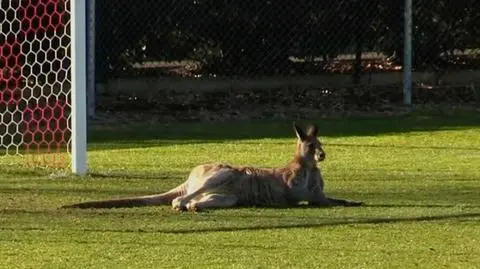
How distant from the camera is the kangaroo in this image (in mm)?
9953

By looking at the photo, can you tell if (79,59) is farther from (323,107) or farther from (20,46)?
(323,107)

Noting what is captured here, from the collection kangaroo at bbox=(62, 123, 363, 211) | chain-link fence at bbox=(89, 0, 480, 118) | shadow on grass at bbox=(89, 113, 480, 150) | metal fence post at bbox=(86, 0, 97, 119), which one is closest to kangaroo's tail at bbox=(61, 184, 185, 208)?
kangaroo at bbox=(62, 123, 363, 211)

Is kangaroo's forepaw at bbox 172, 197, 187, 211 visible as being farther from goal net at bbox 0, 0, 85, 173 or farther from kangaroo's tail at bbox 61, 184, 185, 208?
goal net at bbox 0, 0, 85, 173

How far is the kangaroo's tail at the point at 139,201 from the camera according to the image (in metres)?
9.91

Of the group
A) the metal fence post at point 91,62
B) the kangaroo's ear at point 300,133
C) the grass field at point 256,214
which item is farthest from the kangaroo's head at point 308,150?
the metal fence post at point 91,62

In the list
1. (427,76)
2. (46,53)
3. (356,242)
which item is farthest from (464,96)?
(356,242)

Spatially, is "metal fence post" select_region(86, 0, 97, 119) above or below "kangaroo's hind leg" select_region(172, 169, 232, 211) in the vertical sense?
above

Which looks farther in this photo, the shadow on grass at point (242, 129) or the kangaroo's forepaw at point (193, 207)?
the shadow on grass at point (242, 129)

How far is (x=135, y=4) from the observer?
17.9 meters

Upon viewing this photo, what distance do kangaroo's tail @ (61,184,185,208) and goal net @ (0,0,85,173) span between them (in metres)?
3.56

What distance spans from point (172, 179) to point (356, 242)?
134 inches

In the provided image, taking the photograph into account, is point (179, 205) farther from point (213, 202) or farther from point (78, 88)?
point (78, 88)

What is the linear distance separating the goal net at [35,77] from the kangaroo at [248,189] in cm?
366

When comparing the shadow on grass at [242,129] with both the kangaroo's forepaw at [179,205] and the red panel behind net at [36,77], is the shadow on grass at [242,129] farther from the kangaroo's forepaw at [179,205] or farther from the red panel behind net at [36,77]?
the kangaroo's forepaw at [179,205]
